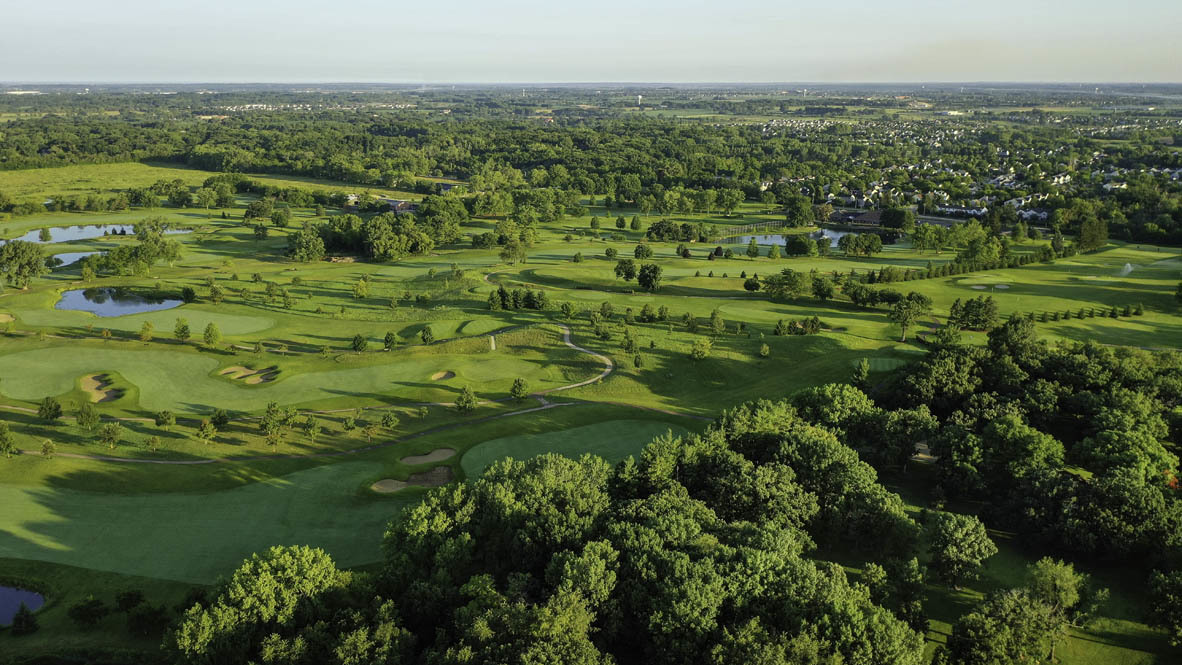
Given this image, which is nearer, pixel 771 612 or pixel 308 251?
pixel 771 612

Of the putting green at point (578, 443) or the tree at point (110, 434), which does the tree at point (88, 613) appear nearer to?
the tree at point (110, 434)

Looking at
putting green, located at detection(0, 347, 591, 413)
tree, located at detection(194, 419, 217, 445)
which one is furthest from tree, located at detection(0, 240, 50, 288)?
tree, located at detection(194, 419, 217, 445)

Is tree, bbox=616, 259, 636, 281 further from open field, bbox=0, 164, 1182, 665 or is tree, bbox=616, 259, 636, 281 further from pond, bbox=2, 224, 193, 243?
pond, bbox=2, 224, 193, 243

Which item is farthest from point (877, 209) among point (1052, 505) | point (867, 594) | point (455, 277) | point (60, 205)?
point (60, 205)

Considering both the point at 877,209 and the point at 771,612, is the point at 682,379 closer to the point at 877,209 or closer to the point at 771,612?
the point at 771,612

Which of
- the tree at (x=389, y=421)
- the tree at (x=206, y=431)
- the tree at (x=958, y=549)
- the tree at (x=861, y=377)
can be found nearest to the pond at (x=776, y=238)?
the tree at (x=861, y=377)

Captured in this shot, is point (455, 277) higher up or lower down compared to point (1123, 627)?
higher up
